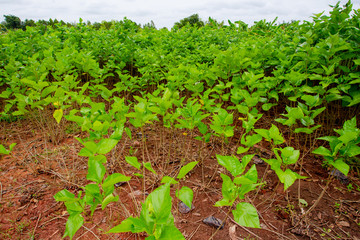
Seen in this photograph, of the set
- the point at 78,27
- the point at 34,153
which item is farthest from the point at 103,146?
the point at 78,27

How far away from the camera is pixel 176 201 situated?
1950mm

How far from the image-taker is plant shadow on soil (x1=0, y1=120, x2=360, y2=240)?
5.37 feet

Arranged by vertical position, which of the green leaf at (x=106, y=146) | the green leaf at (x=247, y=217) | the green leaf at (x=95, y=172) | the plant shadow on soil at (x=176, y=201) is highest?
the green leaf at (x=106, y=146)

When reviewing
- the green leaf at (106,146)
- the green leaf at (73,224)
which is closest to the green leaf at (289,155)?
the green leaf at (106,146)

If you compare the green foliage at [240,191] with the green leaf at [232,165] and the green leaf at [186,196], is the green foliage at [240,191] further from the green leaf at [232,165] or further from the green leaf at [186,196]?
the green leaf at [186,196]

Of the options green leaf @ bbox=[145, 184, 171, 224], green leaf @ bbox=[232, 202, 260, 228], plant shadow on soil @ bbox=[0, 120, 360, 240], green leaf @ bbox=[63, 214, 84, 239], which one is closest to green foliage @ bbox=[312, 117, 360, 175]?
plant shadow on soil @ bbox=[0, 120, 360, 240]

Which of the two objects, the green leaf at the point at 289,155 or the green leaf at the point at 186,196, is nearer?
the green leaf at the point at 186,196

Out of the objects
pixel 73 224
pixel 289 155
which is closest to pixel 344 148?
pixel 289 155

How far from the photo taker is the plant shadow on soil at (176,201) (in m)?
1.64

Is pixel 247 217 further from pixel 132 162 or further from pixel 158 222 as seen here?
pixel 132 162

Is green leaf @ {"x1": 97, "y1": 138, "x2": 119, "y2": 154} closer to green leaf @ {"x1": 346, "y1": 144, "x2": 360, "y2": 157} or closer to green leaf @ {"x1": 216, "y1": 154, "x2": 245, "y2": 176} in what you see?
green leaf @ {"x1": 216, "y1": 154, "x2": 245, "y2": 176}

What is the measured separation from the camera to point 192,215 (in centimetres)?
180

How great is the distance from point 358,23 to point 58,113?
358cm

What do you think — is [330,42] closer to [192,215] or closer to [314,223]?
[314,223]
